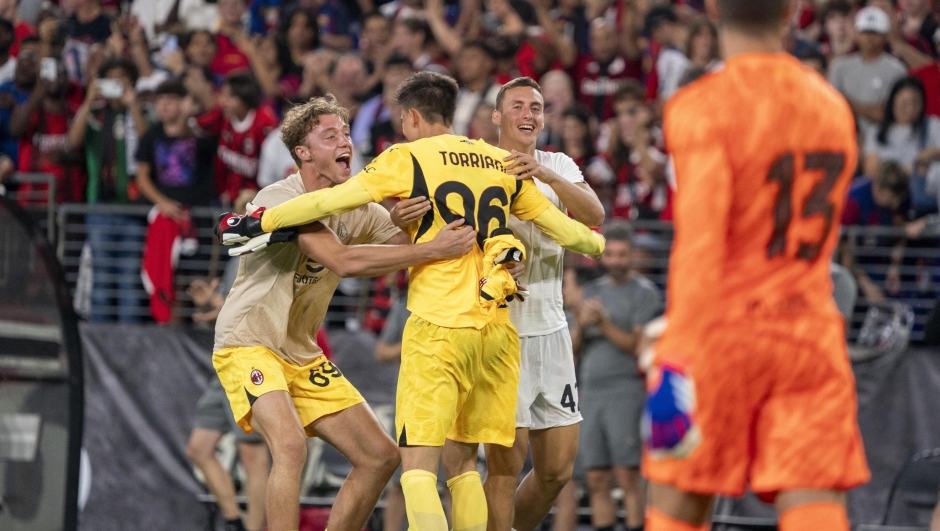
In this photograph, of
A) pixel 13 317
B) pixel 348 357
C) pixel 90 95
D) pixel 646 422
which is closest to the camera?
pixel 646 422

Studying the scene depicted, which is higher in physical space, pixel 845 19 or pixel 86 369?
pixel 845 19

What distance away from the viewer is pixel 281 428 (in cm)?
609

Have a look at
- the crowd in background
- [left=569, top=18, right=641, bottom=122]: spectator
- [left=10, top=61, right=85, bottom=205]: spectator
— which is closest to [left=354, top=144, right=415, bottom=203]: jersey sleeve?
the crowd in background

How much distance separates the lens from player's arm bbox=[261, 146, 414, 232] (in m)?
5.64

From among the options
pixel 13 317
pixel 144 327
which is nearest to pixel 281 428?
pixel 13 317

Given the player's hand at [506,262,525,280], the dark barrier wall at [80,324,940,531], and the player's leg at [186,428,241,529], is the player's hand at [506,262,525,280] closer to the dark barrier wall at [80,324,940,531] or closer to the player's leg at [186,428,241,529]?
the player's leg at [186,428,241,529]

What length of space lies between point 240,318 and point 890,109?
20.7 feet

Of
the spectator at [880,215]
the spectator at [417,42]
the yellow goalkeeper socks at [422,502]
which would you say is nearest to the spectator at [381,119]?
the spectator at [417,42]

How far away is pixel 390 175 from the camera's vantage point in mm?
5711

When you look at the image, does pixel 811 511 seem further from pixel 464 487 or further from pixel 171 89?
pixel 171 89

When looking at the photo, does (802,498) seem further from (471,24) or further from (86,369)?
(471,24)

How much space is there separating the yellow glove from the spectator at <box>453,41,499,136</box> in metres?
5.39

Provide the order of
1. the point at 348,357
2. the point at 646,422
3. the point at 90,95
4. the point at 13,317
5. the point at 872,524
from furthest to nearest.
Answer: the point at 90,95 < the point at 348,357 < the point at 872,524 < the point at 13,317 < the point at 646,422

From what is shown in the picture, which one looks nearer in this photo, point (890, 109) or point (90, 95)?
point (890, 109)
